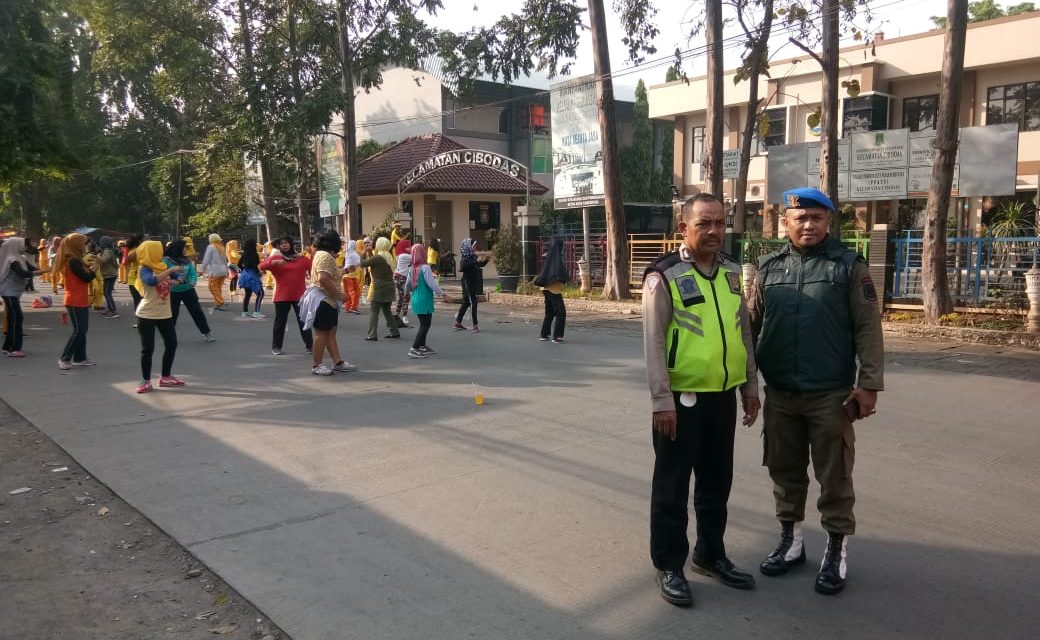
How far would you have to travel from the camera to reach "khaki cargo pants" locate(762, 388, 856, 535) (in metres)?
3.72

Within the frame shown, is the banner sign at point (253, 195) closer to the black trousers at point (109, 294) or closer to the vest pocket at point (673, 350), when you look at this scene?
the black trousers at point (109, 294)

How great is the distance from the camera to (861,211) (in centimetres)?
2519

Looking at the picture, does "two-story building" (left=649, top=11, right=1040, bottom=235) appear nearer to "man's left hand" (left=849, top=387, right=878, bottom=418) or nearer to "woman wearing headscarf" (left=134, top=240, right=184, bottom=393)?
"woman wearing headscarf" (left=134, top=240, right=184, bottom=393)

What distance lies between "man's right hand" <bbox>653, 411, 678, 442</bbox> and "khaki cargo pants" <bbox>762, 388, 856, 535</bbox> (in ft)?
2.15

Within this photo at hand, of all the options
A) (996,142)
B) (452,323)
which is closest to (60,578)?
(452,323)

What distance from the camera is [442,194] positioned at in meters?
28.9

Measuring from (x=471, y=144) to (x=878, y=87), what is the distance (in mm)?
15444

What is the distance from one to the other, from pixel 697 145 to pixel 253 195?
18.7 metres

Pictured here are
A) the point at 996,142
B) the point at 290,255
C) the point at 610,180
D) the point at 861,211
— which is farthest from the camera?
the point at 861,211

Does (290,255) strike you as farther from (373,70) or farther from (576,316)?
(373,70)

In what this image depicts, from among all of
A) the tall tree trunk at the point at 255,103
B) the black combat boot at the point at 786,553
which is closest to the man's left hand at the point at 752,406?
the black combat boot at the point at 786,553

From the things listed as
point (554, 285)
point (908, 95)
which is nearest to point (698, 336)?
point (554, 285)

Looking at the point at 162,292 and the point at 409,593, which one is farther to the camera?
the point at 162,292

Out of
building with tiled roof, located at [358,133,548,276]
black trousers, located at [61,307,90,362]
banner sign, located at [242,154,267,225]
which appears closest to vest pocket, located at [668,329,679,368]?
black trousers, located at [61,307,90,362]
